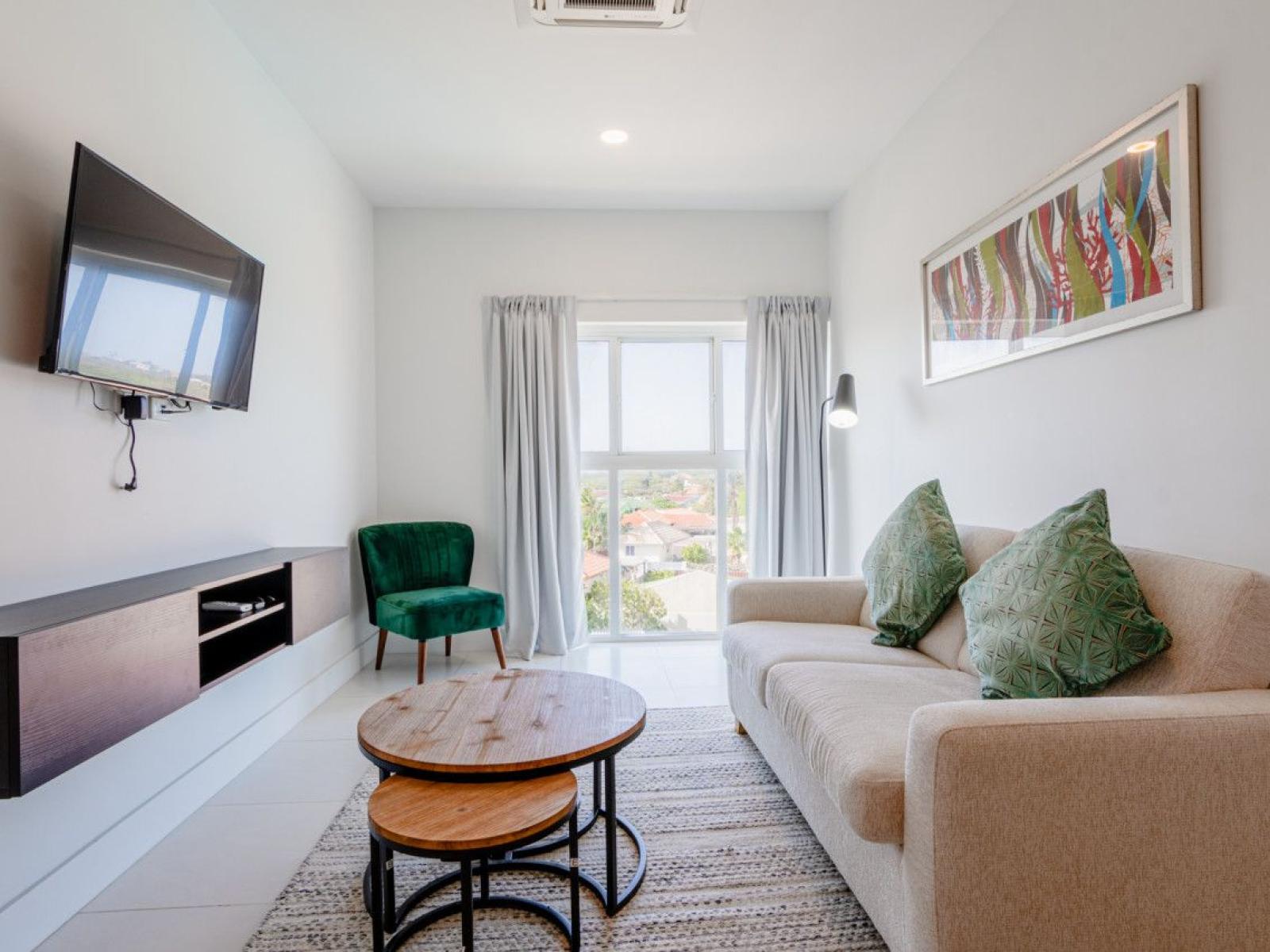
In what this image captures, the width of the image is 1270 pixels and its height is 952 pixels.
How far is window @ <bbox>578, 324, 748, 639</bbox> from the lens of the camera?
4.19 meters

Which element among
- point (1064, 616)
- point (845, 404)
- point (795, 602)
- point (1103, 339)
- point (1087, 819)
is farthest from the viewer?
point (845, 404)

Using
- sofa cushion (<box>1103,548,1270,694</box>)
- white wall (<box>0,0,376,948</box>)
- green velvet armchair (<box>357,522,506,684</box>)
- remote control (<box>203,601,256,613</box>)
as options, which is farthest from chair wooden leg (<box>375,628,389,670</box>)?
sofa cushion (<box>1103,548,1270,694</box>)

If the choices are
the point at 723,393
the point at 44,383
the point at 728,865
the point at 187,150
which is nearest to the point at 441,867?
the point at 728,865

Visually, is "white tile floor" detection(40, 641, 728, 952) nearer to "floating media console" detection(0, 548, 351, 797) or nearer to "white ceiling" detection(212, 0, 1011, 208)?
"floating media console" detection(0, 548, 351, 797)

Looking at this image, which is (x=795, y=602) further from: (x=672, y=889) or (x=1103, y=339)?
(x=1103, y=339)

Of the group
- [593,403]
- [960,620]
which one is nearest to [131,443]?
[960,620]

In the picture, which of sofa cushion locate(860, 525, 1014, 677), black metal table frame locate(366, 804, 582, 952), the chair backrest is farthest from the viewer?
the chair backrest

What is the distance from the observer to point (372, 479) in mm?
3871

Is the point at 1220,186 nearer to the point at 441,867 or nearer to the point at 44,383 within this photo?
the point at 441,867

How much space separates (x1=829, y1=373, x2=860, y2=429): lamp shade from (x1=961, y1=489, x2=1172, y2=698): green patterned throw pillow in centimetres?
157

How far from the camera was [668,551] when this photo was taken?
424 centimetres

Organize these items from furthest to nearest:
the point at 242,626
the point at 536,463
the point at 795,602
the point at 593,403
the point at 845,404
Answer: the point at 593,403, the point at 536,463, the point at 845,404, the point at 795,602, the point at 242,626

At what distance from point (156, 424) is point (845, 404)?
2.72 meters

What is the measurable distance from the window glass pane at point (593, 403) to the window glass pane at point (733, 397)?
748 mm
